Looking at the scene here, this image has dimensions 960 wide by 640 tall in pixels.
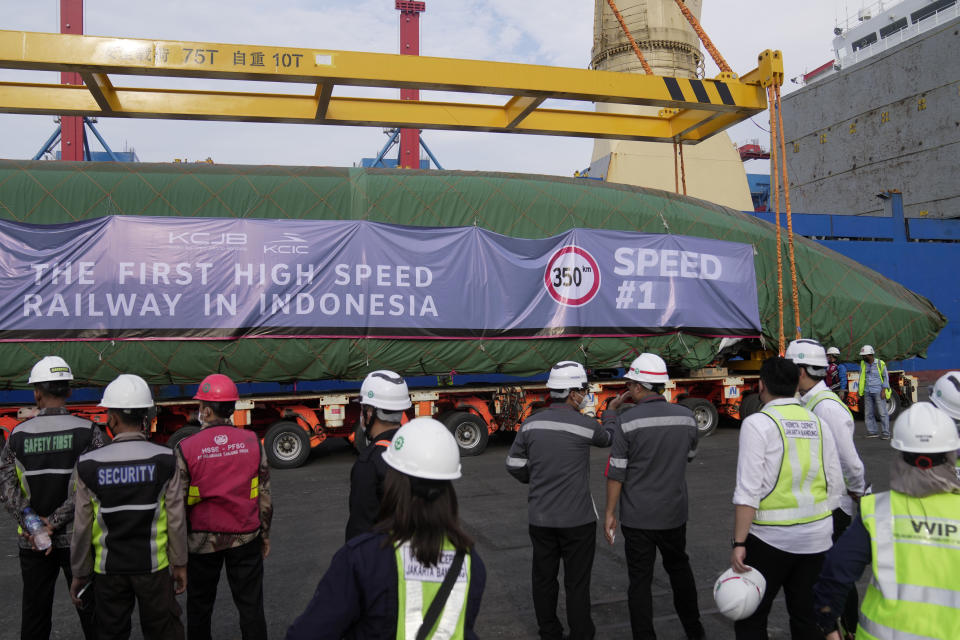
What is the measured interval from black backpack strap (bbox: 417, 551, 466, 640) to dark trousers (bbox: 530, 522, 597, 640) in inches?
Answer: 95.8

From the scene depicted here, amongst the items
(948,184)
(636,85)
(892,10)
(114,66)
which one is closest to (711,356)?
(636,85)

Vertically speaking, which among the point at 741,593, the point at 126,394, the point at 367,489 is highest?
the point at 126,394

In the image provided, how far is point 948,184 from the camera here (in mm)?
34594

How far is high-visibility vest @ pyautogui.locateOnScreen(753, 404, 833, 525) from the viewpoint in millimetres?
3697

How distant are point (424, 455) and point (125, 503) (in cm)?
221

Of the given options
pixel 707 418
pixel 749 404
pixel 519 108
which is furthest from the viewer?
pixel 749 404

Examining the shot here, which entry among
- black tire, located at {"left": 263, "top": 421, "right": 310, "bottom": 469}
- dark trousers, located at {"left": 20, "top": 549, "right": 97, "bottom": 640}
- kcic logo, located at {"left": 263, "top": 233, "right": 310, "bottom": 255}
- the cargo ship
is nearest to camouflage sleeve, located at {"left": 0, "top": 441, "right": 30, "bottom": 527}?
dark trousers, located at {"left": 20, "top": 549, "right": 97, "bottom": 640}

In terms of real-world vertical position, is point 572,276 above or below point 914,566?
above

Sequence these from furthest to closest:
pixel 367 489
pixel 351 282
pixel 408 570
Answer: pixel 351 282
pixel 367 489
pixel 408 570

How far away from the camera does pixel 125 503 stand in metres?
3.56

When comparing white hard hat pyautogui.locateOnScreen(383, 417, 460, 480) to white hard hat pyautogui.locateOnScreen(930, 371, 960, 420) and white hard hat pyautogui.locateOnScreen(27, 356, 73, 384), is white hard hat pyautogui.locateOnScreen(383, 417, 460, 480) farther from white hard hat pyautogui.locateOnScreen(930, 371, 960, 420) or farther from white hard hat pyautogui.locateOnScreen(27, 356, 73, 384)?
white hard hat pyautogui.locateOnScreen(27, 356, 73, 384)

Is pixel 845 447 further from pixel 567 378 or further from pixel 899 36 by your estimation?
pixel 899 36

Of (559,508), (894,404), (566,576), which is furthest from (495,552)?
(894,404)

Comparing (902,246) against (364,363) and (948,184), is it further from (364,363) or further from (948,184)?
(364,363)
